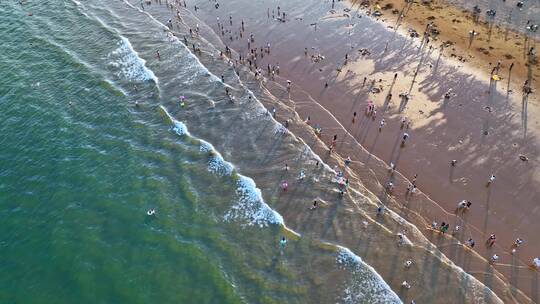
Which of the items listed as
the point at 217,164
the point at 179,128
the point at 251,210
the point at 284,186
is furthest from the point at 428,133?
the point at 179,128

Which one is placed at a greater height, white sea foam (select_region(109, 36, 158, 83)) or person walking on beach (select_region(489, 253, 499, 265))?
white sea foam (select_region(109, 36, 158, 83))

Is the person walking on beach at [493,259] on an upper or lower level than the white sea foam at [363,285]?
upper

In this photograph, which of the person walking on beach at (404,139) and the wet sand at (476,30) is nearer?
the person walking on beach at (404,139)

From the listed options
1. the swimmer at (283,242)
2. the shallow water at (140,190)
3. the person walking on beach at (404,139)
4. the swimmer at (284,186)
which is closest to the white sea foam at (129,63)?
the shallow water at (140,190)

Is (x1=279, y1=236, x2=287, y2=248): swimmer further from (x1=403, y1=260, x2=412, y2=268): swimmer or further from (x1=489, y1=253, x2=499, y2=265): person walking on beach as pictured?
(x1=489, y1=253, x2=499, y2=265): person walking on beach

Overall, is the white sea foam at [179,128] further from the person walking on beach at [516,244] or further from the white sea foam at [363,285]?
the person walking on beach at [516,244]

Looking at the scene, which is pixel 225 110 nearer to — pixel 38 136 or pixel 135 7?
pixel 38 136

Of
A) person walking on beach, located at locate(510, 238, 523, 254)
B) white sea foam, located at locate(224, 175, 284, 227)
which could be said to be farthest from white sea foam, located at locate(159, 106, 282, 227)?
person walking on beach, located at locate(510, 238, 523, 254)
